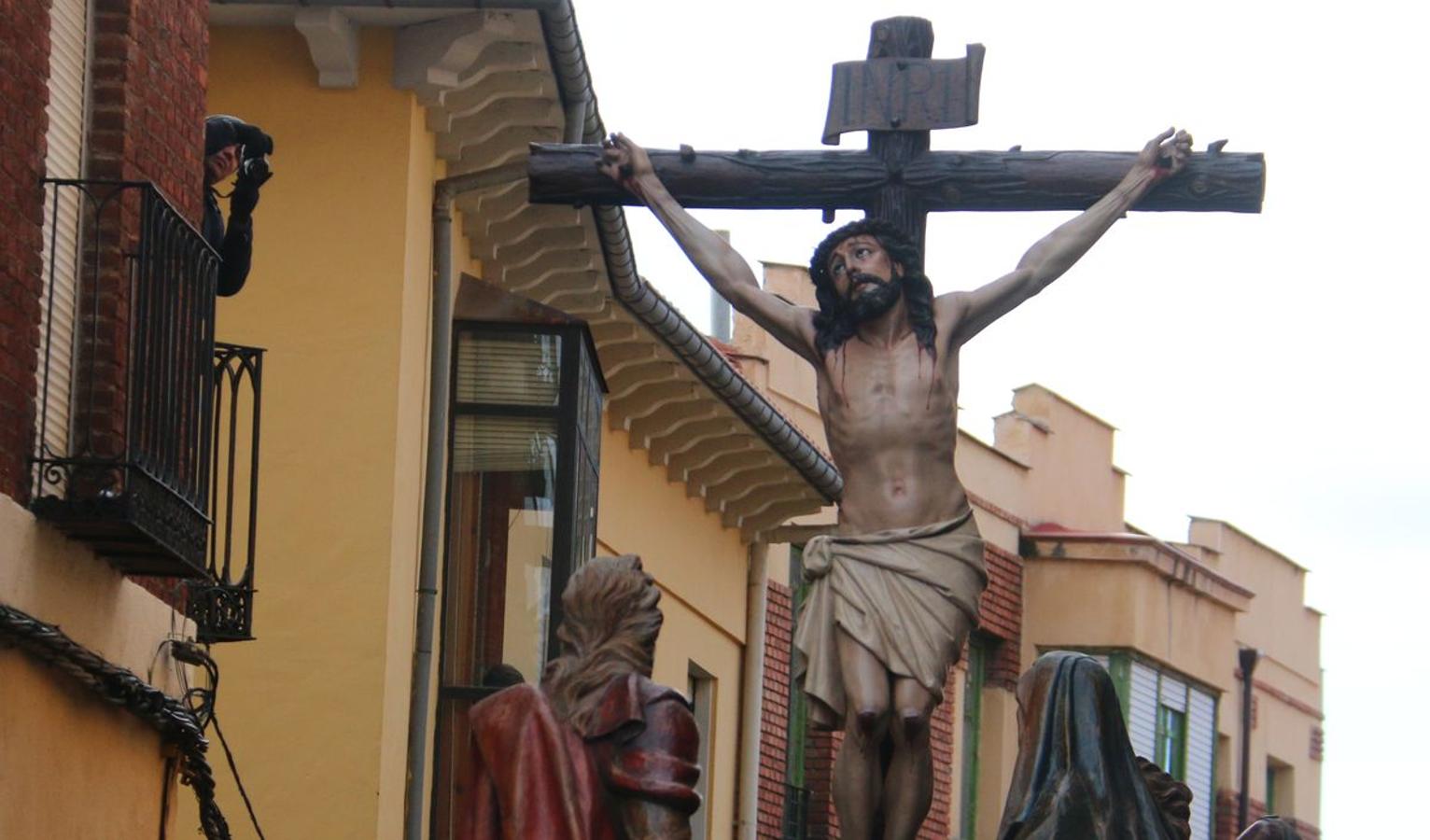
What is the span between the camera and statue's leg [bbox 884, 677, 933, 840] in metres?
12.6

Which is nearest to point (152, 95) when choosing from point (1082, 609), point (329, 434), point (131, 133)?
point (131, 133)

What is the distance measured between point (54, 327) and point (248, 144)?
1.85 metres

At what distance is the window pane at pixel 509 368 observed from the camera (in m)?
20.7

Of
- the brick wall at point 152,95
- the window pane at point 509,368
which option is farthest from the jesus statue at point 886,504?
the window pane at point 509,368

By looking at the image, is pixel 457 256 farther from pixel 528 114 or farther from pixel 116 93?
pixel 116 93

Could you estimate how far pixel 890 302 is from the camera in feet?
42.9

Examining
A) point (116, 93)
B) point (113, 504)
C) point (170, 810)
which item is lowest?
point (170, 810)

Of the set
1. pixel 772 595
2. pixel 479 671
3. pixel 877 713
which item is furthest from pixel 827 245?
pixel 772 595

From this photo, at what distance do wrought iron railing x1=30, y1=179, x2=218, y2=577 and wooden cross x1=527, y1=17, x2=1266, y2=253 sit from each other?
6.03 feet

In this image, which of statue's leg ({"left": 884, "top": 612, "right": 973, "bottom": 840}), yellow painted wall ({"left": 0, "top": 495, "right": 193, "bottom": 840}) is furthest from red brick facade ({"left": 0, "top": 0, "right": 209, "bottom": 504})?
statue's leg ({"left": 884, "top": 612, "right": 973, "bottom": 840})

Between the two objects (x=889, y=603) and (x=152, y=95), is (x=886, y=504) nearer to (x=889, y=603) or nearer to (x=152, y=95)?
(x=889, y=603)

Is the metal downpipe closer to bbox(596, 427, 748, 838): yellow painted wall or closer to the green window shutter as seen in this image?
bbox(596, 427, 748, 838): yellow painted wall

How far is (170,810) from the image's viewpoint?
1623cm

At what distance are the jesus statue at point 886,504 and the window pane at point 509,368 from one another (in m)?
7.07
